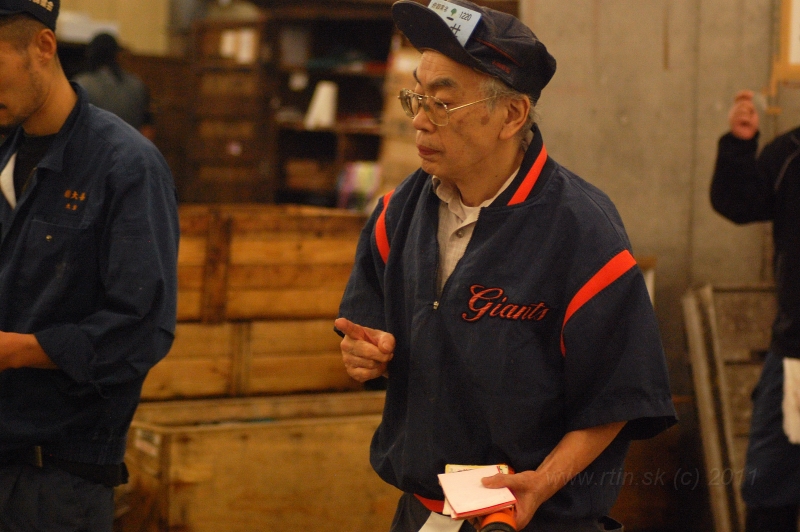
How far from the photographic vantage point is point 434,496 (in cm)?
183

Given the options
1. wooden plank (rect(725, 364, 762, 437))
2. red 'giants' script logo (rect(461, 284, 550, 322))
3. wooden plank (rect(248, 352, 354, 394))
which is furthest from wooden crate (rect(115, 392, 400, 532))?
red 'giants' script logo (rect(461, 284, 550, 322))

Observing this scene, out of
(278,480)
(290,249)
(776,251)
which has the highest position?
(776,251)

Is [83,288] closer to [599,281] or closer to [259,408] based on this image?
[599,281]

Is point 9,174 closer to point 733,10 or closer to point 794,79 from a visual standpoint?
point 794,79

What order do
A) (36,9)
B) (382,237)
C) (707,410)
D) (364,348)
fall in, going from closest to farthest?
(364,348) → (382,237) → (36,9) → (707,410)

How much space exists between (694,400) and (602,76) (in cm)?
168

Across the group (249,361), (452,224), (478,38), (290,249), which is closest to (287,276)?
(290,249)

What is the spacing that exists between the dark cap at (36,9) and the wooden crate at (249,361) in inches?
88.6

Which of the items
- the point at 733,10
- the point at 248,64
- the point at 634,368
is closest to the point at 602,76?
the point at 733,10

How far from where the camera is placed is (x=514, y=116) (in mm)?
1851

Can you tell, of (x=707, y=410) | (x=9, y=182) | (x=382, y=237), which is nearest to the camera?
(x=382, y=237)

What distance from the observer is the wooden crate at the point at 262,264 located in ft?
14.0

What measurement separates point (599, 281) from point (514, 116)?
40 cm

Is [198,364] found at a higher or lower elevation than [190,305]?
lower
